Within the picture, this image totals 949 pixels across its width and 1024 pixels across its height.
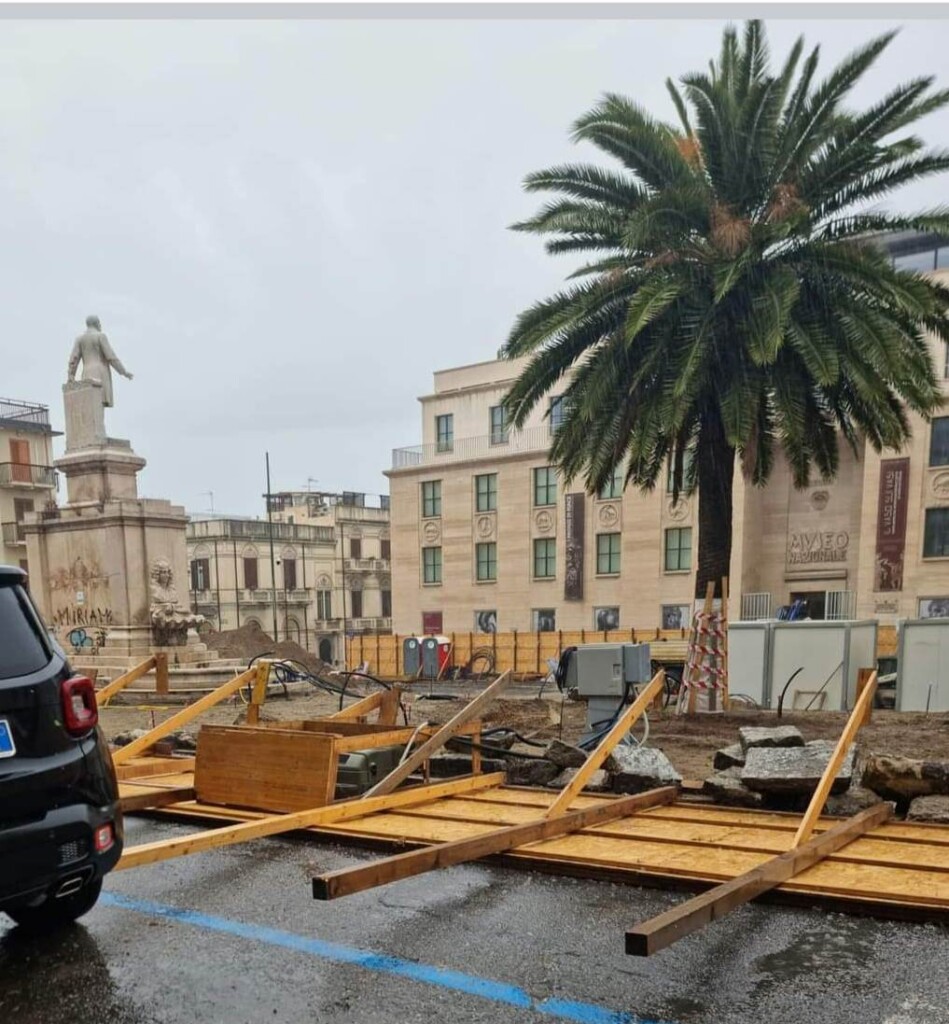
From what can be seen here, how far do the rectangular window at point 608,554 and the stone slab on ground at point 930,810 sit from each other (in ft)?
105

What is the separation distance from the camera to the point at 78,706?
11.7 ft

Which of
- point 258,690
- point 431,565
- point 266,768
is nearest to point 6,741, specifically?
point 266,768

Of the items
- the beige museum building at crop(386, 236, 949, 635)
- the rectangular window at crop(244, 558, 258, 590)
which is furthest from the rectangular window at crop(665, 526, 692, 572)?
the rectangular window at crop(244, 558, 258, 590)

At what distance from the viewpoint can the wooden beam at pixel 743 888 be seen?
2.93 meters

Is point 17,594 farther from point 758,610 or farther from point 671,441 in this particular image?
point 758,610

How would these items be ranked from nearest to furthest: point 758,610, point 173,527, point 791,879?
point 791,879
point 173,527
point 758,610

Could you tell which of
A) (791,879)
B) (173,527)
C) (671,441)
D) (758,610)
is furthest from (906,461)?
(791,879)

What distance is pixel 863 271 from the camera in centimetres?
1240

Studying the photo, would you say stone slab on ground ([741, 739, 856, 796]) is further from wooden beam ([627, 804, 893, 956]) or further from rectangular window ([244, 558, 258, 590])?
rectangular window ([244, 558, 258, 590])

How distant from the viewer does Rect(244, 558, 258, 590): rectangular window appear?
64000 millimetres

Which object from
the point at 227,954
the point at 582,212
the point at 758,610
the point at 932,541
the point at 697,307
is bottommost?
the point at 758,610

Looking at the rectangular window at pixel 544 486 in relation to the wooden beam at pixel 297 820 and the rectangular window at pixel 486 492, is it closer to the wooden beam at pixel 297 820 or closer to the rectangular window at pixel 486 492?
the rectangular window at pixel 486 492

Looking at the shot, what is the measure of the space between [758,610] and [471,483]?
15.6 m

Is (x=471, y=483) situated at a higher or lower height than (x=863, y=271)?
lower
